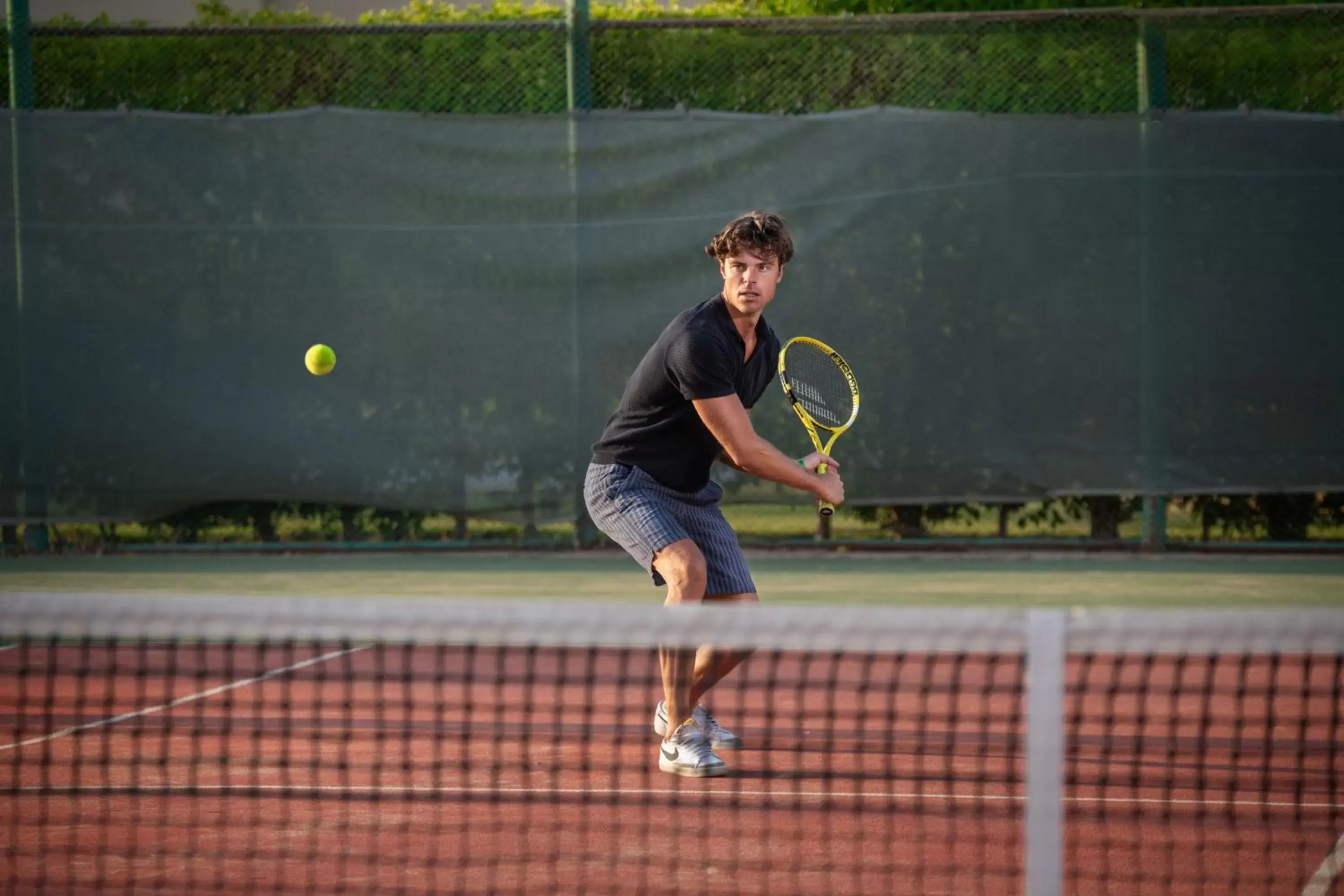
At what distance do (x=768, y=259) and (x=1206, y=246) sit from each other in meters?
4.92

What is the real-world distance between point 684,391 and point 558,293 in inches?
178

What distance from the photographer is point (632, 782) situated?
3957 millimetres

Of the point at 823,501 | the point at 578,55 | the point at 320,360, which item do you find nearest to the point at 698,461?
the point at 823,501

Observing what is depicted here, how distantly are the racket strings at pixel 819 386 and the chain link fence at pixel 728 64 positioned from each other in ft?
12.7

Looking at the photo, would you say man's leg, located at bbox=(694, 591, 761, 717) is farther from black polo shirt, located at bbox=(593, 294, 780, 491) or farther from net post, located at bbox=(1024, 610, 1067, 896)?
net post, located at bbox=(1024, 610, 1067, 896)

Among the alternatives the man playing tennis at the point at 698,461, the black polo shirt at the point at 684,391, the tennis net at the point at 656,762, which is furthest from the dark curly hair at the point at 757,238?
A: the tennis net at the point at 656,762

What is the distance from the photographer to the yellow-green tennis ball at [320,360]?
314 inches

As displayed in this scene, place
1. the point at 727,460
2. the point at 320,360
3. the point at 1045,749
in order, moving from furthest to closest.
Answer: the point at 320,360 < the point at 727,460 < the point at 1045,749

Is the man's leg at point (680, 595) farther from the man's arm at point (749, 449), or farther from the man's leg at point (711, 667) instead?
the man's arm at point (749, 449)

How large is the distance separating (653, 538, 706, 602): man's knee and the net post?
5.75 ft

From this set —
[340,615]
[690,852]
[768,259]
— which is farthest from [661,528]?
[340,615]

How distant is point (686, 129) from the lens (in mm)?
8383

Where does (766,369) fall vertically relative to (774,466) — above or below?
above

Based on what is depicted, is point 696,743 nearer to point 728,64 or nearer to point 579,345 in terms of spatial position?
point 579,345
